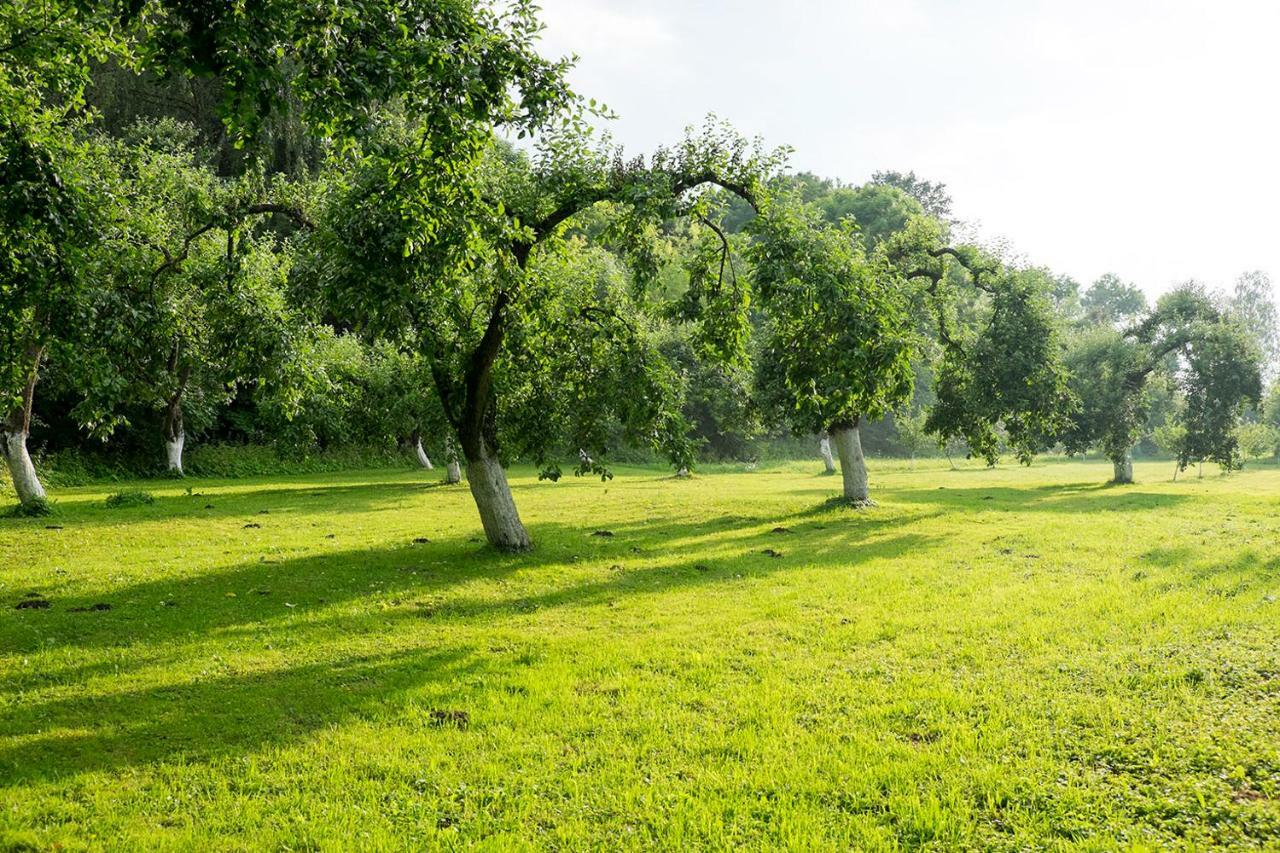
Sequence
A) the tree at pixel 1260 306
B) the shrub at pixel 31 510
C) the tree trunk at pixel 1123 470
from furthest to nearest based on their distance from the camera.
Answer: the tree at pixel 1260 306 < the tree trunk at pixel 1123 470 < the shrub at pixel 31 510

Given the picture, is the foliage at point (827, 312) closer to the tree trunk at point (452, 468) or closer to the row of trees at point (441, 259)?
the row of trees at point (441, 259)

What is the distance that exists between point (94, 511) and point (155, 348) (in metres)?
10.9

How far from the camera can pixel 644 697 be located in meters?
8.03

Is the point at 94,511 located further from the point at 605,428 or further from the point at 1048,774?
the point at 1048,774

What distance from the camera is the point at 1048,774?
6008mm

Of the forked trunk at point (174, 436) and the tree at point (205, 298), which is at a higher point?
the tree at point (205, 298)

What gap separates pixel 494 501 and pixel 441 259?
282 inches

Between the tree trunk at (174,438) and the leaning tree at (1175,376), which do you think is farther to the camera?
the tree trunk at (174,438)

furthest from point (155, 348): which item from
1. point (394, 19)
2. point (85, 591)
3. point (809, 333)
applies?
point (809, 333)

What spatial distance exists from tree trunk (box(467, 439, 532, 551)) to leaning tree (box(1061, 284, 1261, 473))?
28617 mm

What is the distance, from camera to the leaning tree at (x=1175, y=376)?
34.5 metres

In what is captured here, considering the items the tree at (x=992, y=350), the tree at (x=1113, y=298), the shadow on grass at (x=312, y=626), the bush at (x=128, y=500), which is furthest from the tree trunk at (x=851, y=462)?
the tree at (x=1113, y=298)

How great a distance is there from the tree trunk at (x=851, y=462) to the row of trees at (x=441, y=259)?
0.10m

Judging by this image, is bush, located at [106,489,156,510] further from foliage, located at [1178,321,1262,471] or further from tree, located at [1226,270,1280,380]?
tree, located at [1226,270,1280,380]
